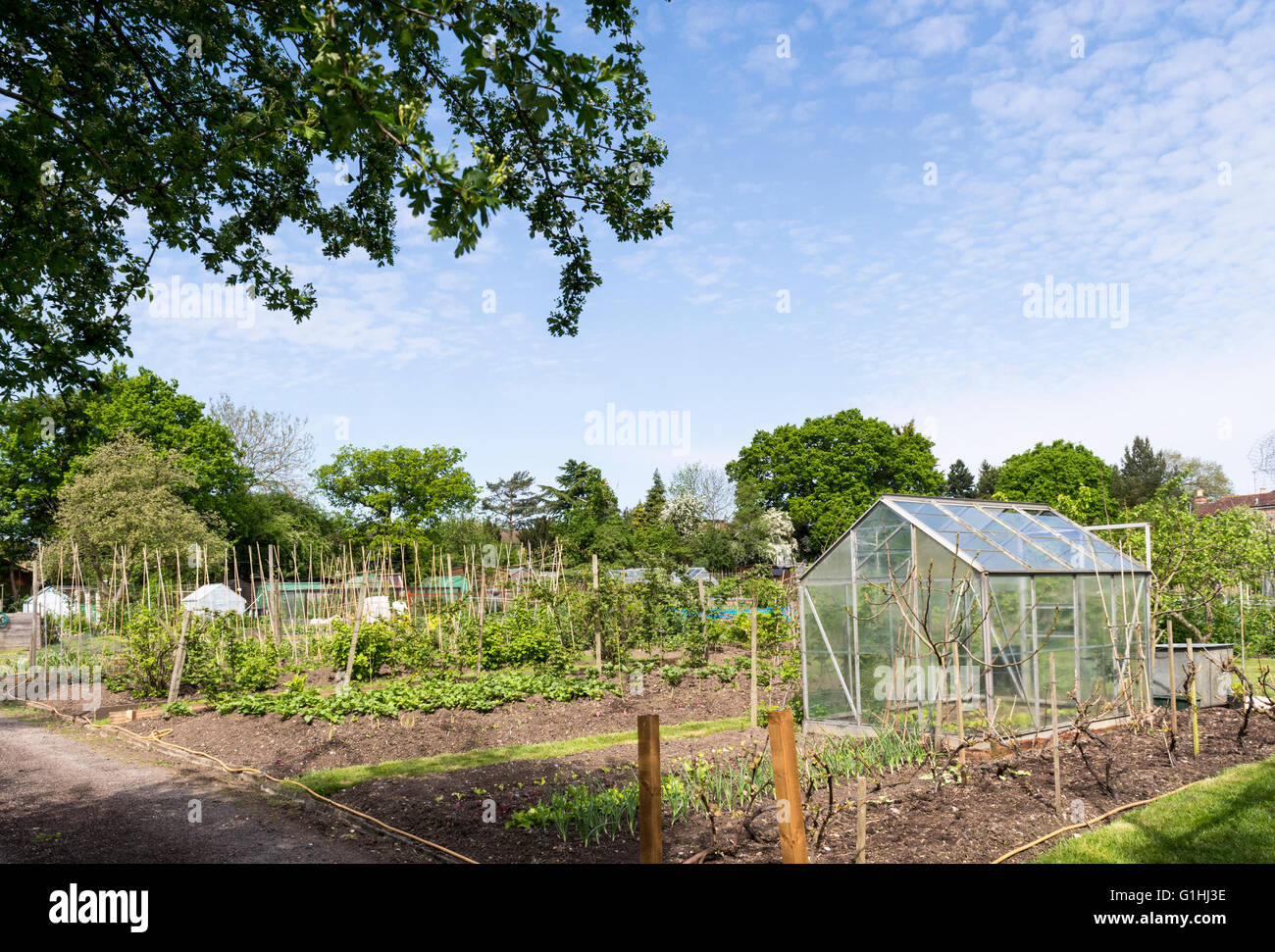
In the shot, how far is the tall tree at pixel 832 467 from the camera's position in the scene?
158ft

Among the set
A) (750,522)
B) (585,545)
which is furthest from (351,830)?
(585,545)

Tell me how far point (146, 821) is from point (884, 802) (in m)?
6.39

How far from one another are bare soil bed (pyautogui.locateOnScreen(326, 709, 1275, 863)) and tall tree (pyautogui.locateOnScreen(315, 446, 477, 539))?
43821 millimetres

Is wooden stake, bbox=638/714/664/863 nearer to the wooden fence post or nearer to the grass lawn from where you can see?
the wooden fence post

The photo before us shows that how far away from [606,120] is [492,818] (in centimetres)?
540

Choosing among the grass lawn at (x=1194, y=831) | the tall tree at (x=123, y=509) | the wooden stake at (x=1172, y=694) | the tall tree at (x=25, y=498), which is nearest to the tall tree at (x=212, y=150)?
the grass lawn at (x=1194, y=831)

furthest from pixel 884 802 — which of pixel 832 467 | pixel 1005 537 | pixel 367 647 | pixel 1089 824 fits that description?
pixel 832 467

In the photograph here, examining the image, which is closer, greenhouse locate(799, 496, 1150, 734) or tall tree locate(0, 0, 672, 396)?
tall tree locate(0, 0, 672, 396)

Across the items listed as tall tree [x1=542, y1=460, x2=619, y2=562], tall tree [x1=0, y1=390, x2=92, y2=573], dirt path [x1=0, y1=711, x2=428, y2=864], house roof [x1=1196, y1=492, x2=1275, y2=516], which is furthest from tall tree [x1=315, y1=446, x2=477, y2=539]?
house roof [x1=1196, y1=492, x2=1275, y2=516]

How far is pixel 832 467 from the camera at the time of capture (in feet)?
159

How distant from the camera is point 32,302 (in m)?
6.01

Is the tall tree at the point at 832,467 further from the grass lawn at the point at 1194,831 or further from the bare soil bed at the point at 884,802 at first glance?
the grass lawn at the point at 1194,831

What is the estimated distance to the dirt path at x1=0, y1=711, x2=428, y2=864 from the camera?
630 centimetres
